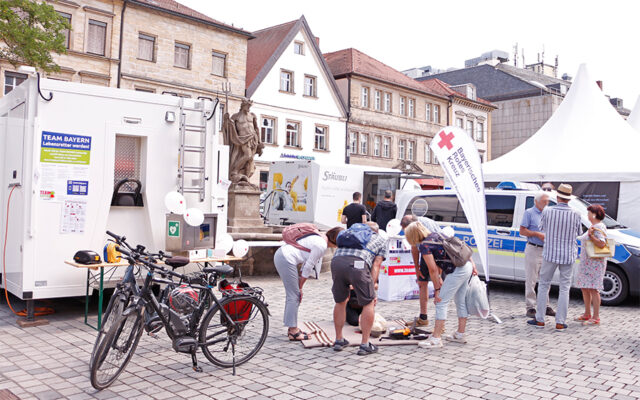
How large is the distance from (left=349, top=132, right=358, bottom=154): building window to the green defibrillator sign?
99.7ft

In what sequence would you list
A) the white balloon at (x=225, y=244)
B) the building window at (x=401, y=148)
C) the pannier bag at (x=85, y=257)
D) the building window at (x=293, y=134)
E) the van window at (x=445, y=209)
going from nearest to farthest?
the pannier bag at (x=85, y=257)
the white balloon at (x=225, y=244)
the van window at (x=445, y=209)
the building window at (x=293, y=134)
the building window at (x=401, y=148)

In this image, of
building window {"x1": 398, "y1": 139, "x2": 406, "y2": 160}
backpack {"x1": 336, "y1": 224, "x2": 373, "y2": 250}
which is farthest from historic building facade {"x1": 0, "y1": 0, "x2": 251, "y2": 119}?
backpack {"x1": 336, "y1": 224, "x2": 373, "y2": 250}

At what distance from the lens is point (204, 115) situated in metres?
8.02

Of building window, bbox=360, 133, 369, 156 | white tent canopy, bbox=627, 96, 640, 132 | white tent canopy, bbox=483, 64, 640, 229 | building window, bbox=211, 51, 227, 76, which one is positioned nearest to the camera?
white tent canopy, bbox=483, 64, 640, 229

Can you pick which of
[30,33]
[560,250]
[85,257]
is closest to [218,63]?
[30,33]

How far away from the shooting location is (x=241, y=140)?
12.4 meters

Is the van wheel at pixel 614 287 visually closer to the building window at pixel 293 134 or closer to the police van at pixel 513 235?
the police van at pixel 513 235

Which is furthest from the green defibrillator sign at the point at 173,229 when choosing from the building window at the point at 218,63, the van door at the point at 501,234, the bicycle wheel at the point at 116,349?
the building window at the point at 218,63

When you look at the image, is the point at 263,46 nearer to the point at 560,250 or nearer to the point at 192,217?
the point at 192,217

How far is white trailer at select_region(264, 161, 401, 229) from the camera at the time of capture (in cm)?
1975

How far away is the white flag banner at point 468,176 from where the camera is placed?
802cm

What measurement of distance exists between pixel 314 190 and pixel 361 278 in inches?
544

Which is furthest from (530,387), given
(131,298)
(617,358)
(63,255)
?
(63,255)

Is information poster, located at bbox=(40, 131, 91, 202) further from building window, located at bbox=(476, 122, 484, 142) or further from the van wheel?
building window, located at bbox=(476, 122, 484, 142)
